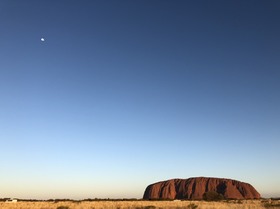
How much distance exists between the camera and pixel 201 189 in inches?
7254

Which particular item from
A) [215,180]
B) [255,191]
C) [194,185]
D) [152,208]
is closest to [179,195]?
[194,185]

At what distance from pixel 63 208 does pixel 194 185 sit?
161181 mm

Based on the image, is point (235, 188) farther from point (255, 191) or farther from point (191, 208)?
point (191, 208)

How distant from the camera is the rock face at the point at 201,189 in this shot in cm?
17988

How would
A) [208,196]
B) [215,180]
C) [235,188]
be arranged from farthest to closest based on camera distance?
[215,180], [235,188], [208,196]

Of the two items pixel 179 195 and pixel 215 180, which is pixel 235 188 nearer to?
pixel 215 180

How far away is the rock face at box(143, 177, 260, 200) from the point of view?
180 meters

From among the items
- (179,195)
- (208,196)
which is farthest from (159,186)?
(208,196)

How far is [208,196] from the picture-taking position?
81.4 m

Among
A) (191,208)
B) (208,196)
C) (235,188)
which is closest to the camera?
(191,208)

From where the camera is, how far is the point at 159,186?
199m

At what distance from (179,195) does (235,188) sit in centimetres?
3142

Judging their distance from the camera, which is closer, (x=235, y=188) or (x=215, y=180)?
(x=235, y=188)

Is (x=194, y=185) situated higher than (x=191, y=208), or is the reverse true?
(x=194, y=185)
